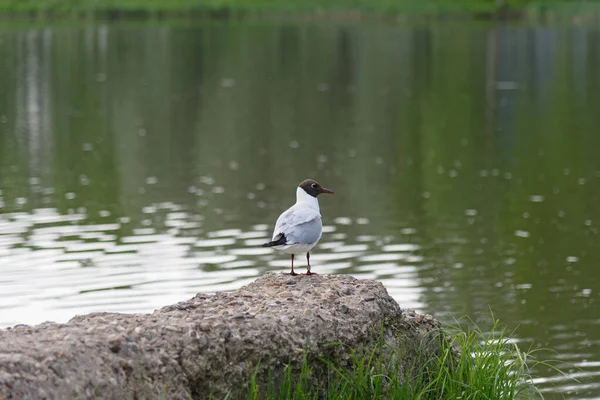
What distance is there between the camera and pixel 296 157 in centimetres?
2748

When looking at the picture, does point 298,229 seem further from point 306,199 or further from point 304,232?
point 306,199

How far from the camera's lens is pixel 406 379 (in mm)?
8273

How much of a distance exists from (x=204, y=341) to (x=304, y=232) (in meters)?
2.00

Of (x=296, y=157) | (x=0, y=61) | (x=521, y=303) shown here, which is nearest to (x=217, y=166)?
(x=296, y=157)

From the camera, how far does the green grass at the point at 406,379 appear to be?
7.90 metres

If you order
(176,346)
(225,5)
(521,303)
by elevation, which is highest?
(225,5)

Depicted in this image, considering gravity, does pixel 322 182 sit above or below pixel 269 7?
below

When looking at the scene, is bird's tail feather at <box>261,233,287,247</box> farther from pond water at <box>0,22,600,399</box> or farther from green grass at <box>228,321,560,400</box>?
pond water at <box>0,22,600,399</box>

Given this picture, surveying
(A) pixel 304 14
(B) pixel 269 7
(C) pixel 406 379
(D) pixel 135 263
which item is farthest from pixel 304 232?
(B) pixel 269 7

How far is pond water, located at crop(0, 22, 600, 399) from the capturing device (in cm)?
1529

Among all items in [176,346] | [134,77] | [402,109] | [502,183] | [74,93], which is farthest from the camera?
[134,77]

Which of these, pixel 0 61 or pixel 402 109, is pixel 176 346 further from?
pixel 0 61

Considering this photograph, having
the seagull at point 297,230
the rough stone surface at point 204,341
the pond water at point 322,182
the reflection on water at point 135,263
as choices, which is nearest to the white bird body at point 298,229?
the seagull at point 297,230

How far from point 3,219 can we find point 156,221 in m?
2.63
